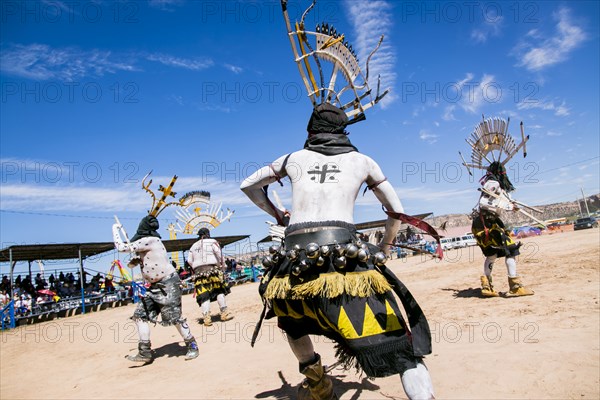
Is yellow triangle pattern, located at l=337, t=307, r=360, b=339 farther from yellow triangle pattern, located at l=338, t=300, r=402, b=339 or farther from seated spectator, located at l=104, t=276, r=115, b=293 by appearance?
seated spectator, located at l=104, t=276, r=115, b=293

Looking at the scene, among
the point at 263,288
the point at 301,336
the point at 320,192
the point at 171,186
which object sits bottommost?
the point at 301,336

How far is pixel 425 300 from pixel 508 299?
1.52m

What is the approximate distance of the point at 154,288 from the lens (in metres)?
5.57

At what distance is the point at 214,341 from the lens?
20.3 ft

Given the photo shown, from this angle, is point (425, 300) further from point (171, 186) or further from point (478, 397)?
point (171, 186)

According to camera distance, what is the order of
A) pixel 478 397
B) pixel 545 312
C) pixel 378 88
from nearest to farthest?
→ pixel 478 397
pixel 378 88
pixel 545 312

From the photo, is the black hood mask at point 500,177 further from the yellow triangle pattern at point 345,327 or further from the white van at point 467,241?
the white van at point 467,241

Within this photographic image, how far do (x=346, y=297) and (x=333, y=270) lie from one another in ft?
0.59

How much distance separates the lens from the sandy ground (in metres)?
3.13

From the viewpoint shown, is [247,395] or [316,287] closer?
[316,287]

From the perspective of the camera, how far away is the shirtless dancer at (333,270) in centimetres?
200

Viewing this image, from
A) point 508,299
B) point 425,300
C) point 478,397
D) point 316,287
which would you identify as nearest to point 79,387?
point 316,287

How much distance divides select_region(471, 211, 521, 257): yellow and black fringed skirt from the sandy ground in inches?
32.5

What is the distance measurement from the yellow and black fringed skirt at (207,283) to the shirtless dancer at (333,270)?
551cm
